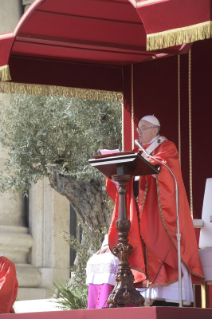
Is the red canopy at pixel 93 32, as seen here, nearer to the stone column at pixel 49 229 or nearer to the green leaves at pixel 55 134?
the green leaves at pixel 55 134

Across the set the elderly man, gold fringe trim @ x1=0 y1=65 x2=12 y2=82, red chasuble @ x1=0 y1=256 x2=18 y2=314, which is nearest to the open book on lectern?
the elderly man

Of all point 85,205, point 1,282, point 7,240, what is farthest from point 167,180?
point 7,240

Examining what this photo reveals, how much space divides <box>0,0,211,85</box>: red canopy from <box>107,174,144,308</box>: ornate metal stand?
1.36m

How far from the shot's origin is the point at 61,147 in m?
13.8

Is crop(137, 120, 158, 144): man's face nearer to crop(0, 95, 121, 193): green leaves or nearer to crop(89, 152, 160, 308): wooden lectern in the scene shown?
crop(89, 152, 160, 308): wooden lectern

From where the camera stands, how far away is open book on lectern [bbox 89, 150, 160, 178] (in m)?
7.41

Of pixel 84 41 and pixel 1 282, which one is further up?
pixel 84 41

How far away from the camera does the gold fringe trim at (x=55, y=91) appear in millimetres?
10289

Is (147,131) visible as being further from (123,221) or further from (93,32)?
(93,32)

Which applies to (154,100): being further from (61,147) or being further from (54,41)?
(61,147)

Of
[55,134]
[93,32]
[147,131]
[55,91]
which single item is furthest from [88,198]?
[147,131]

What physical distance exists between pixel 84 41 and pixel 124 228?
3.06 metres

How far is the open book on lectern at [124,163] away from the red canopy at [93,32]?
3.45 ft

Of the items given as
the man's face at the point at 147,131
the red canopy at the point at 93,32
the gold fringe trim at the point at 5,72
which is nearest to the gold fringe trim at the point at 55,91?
the red canopy at the point at 93,32
